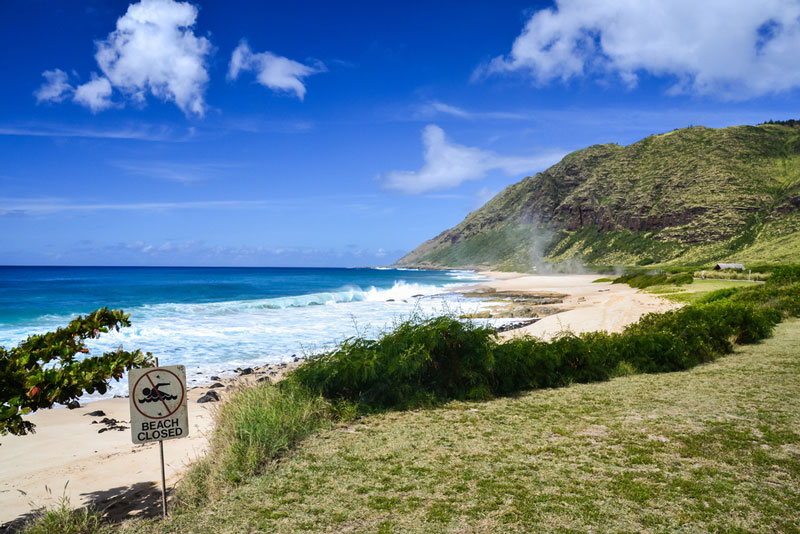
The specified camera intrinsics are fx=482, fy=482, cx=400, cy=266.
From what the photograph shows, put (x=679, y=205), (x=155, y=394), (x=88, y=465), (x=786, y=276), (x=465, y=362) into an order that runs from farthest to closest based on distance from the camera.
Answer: (x=679, y=205) → (x=786, y=276) → (x=465, y=362) → (x=88, y=465) → (x=155, y=394)

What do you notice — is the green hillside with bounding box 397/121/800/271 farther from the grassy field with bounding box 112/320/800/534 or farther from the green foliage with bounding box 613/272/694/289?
the grassy field with bounding box 112/320/800/534

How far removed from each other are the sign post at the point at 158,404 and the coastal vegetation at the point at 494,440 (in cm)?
86

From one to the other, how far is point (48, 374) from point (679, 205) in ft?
482

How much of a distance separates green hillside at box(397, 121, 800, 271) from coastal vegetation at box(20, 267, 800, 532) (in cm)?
8310

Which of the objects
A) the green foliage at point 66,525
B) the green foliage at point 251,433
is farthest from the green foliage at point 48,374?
the green foliage at point 251,433

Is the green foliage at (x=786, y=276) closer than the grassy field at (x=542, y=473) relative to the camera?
No

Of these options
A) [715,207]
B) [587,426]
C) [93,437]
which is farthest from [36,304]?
[715,207]

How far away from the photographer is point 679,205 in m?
128

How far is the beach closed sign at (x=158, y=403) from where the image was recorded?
4488 mm

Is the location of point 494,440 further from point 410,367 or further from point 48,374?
point 48,374

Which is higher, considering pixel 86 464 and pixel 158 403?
pixel 158 403

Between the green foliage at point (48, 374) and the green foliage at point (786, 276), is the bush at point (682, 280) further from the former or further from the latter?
the green foliage at point (48, 374)

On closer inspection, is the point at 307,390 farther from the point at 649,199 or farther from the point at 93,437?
the point at 649,199

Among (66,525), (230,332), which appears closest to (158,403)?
(66,525)
